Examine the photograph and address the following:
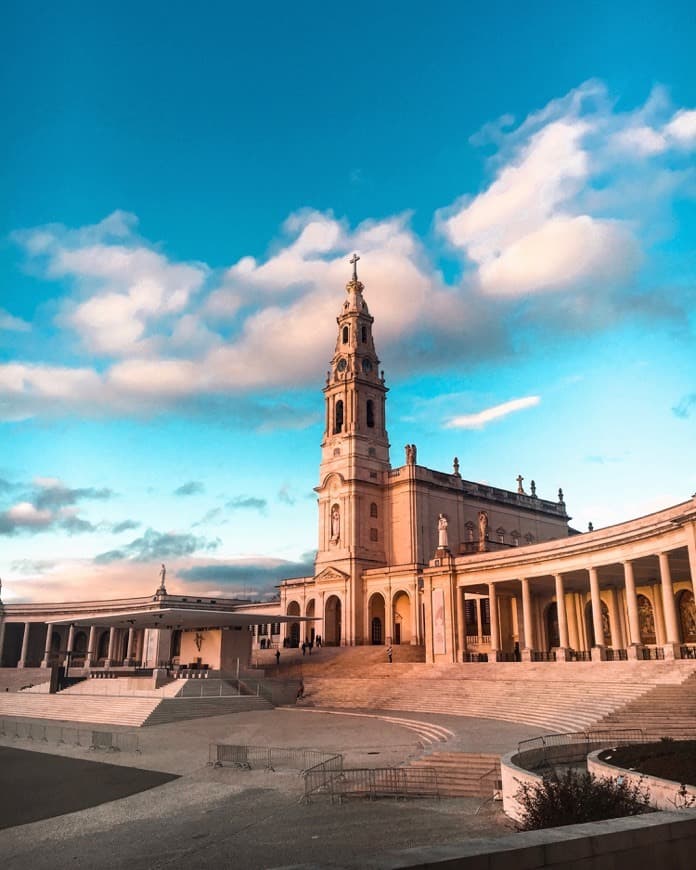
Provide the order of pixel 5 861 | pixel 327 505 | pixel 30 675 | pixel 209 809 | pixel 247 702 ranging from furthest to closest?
pixel 327 505, pixel 30 675, pixel 247 702, pixel 209 809, pixel 5 861

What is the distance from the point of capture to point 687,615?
4447 centimetres

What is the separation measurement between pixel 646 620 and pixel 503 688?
14.6 metres

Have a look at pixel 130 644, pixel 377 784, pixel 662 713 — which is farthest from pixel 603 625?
pixel 130 644

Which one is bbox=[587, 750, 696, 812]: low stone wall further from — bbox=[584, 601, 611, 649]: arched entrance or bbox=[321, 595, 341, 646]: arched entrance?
bbox=[321, 595, 341, 646]: arched entrance

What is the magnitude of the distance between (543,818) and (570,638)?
46651 millimetres

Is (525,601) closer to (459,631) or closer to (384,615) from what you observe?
(459,631)

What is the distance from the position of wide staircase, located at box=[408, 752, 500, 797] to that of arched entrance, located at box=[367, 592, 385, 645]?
2032 inches

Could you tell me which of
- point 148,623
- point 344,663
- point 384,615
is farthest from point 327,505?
point 148,623

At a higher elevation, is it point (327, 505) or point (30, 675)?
point (327, 505)

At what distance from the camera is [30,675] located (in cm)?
7119

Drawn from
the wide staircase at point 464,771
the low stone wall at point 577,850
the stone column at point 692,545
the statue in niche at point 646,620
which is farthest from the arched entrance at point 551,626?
the low stone wall at point 577,850

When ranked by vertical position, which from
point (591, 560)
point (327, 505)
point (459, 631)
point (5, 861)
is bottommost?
point (5, 861)

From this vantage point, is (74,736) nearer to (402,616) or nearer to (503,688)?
(503,688)

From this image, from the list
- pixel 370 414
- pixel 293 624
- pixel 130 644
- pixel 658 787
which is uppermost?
pixel 370 414
